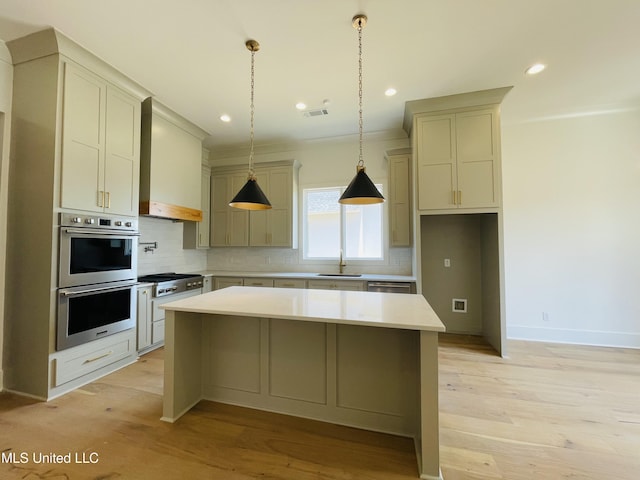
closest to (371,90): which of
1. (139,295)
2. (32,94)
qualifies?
(32,94)

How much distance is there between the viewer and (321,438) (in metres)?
1.78

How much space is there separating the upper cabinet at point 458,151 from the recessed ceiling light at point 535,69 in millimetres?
315

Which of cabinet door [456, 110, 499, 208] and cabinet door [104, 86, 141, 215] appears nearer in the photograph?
cabinet door [104, 86, 141, 215]

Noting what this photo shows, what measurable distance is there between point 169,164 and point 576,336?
591cm

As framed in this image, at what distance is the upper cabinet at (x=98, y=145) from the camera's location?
2.32 meters

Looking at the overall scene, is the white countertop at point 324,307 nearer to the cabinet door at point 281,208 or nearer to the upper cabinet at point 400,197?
the upper cabinet at point 400,197

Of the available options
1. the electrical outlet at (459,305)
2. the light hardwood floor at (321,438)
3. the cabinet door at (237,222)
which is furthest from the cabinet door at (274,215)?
the electrical outlet at (459,305)

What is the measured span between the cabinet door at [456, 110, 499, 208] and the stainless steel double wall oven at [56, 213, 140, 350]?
153 inches

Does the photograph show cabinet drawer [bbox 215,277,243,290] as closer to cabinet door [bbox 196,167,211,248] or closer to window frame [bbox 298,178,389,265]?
cabinet door [bbox 196,167,211,248]

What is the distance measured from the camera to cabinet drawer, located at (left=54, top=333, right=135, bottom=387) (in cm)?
226

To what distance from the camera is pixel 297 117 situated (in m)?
3.66

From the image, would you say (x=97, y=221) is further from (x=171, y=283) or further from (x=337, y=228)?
(x=337, y=228)

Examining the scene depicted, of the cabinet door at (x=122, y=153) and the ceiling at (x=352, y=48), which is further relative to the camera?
the cabinet door at (x=122, y=153)

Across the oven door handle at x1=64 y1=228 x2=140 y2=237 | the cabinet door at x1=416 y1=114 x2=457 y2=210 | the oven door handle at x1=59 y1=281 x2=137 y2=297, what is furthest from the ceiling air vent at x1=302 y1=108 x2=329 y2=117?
the oven door handle at x1=59 y1=281 x2=137 y2=297
